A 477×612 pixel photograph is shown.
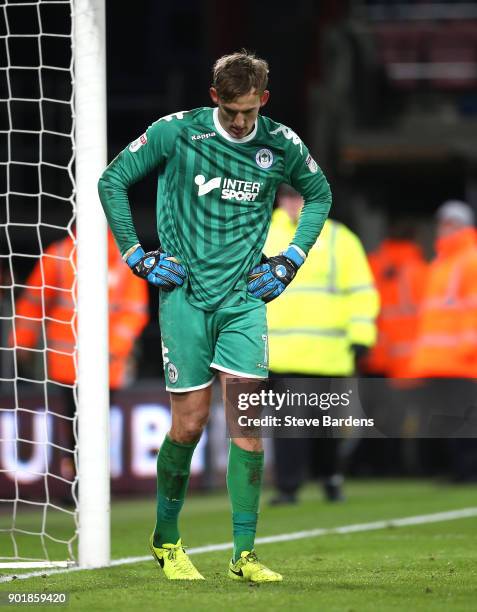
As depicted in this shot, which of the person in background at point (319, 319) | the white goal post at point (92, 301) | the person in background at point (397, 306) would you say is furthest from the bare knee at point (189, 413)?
the person in background at point (397, 306)

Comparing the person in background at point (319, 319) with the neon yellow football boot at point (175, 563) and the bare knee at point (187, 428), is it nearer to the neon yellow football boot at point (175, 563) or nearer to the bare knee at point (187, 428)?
the neon yellow football boot at point (175, 563)

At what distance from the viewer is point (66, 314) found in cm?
1104

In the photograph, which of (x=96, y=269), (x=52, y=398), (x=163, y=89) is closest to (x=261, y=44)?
(x=163, y=89)

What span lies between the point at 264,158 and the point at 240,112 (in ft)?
0.88

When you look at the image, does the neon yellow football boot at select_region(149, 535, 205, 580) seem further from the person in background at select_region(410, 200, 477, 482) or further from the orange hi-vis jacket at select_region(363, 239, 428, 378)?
the orange hi-vis jacket at select_region(363, 239, 428, 378)

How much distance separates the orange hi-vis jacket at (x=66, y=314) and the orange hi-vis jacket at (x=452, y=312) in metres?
2.25

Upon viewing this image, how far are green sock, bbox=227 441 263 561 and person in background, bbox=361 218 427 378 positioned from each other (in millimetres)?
A: 8386

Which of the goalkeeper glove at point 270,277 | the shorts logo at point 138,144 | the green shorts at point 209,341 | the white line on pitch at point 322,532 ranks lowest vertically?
the white line on pitch at point 322,532

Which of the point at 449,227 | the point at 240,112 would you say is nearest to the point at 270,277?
the point at 240,112

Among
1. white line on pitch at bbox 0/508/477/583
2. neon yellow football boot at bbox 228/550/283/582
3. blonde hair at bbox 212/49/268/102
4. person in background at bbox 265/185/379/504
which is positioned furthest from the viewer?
person in background at bbox 265/185/379/504

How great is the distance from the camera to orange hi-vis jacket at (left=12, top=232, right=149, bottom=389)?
11.0 metres

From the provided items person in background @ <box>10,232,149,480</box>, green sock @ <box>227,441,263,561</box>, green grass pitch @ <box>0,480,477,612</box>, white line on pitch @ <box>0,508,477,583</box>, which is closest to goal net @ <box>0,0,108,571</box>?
person in background @ <box>10,232,149,480</box>

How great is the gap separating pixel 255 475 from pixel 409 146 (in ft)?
33.8

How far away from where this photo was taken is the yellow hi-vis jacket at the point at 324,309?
10664 millimetres
